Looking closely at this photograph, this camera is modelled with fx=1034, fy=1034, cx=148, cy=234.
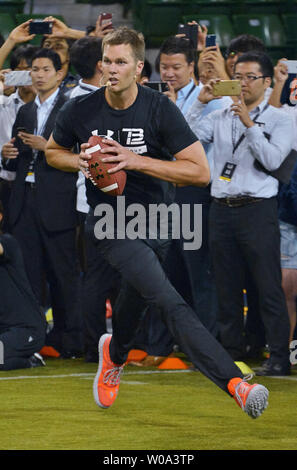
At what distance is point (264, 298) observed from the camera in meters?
7.26

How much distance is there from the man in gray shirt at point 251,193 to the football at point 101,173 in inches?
81.0

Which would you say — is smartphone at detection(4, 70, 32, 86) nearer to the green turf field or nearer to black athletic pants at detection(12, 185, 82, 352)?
black athletic pants at detection(12, 185, 82, 352)

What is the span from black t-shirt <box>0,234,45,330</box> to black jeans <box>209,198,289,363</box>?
1.36 metres

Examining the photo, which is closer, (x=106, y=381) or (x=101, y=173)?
(x=101, y=173)

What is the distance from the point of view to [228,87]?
7.14 meters

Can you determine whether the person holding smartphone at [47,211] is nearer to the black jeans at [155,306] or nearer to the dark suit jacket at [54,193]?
the dark suit jacket at [54,193]

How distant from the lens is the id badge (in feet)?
24.0

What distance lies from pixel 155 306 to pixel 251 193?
2.24 metres

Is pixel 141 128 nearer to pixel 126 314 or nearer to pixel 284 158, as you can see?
pixel 126 314

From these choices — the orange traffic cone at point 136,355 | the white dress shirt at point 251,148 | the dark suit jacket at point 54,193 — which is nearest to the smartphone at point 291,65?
the white dress shirt at point 251,148

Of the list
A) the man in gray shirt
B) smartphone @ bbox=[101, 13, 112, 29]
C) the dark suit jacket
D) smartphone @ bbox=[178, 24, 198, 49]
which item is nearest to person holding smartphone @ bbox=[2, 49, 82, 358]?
the dark suit jacket

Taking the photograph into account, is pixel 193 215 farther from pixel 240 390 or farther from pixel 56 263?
pixel 240 390

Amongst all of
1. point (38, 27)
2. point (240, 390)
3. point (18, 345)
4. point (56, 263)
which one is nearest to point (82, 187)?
point (56, 263)
